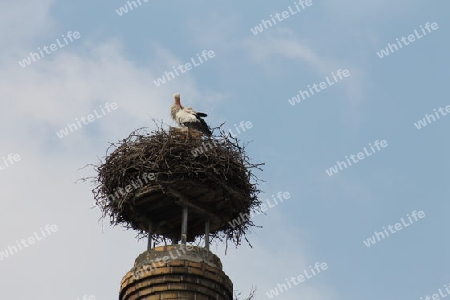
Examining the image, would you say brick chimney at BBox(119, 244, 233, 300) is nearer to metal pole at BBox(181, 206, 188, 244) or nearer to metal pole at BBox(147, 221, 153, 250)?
metal pole at BBox(181, 206, 188, 244)

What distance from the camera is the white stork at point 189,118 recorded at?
17.0m

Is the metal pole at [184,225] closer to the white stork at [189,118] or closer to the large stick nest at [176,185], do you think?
the large stick nest at [176,185]

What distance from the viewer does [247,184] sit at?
14.6 metres

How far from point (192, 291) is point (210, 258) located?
0.81m

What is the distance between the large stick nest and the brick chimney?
1.16m

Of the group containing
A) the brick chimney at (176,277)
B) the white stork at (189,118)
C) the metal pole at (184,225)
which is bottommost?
the brick chimney at (176,277)

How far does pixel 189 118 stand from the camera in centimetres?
1725

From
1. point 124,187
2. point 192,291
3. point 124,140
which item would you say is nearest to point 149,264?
point 192,291

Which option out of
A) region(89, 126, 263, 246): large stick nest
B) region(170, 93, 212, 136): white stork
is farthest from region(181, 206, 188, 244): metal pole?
region(170, 93, 212, 136): white stork

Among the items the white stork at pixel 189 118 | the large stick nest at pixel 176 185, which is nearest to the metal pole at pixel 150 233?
the large stick nest at pixel 176 185

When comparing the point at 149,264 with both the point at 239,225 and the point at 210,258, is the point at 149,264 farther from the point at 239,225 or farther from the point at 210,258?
the point at 239,225

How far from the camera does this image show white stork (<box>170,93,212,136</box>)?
55.7 ft

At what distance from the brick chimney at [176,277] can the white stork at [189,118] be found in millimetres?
3999

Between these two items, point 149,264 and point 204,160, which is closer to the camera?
point 149,264
